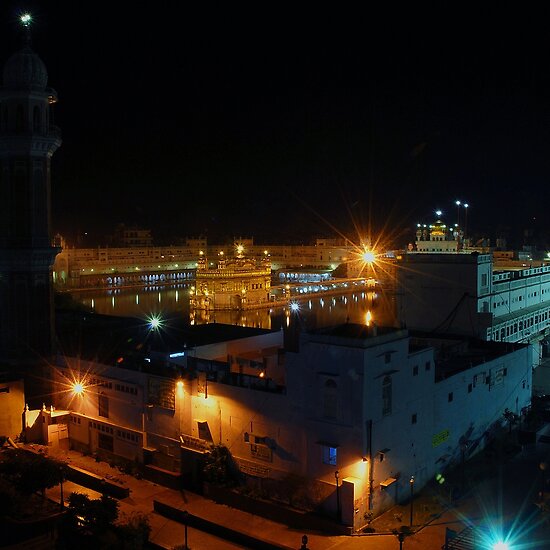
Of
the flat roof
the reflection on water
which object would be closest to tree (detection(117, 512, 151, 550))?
the flat roof

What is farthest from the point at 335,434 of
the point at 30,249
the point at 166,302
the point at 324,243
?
the point at 324,243

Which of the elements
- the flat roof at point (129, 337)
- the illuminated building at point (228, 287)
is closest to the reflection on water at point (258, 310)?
the illuminated building at point (228, 287)

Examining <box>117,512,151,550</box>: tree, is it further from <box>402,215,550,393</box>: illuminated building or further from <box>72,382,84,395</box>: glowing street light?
<box>402,215,550,393</box>: illuminated building

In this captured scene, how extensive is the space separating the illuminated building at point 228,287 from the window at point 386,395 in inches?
1006

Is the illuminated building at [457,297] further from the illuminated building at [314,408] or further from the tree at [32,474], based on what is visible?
the tree at [32,474]

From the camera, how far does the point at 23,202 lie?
389 inches

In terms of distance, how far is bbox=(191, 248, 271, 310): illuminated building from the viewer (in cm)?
3203

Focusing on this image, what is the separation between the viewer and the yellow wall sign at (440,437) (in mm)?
7387

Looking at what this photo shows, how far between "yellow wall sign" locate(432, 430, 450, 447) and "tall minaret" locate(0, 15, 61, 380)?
6.11m

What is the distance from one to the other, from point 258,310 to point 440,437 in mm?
25183

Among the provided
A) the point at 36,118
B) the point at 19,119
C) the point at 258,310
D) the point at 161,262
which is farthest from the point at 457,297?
the point at 161,262

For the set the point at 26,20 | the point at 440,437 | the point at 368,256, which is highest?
the point at 26,20

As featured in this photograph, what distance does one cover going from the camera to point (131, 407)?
8156mm

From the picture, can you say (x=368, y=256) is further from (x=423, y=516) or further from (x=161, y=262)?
(x=423, y=516)
